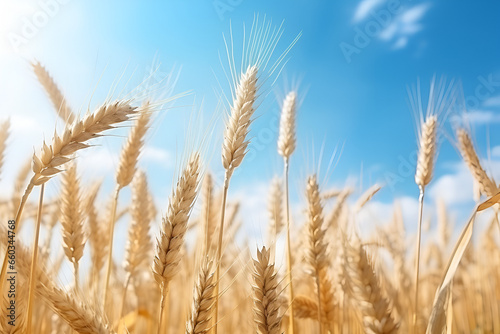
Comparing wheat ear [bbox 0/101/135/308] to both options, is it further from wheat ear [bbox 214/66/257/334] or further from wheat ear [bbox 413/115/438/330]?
wheat ear [bbox 413/115/438/330]

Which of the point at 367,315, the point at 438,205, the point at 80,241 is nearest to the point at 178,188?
the point at 80,241

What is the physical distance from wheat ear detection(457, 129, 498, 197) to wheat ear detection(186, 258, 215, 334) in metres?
1.56

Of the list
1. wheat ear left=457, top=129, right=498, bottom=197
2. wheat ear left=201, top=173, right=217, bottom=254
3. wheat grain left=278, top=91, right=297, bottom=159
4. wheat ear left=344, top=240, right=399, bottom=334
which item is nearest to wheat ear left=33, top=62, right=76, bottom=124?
wheat ear left=201, top=173, right=217, bottom=254

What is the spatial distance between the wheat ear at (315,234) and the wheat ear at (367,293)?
266mm

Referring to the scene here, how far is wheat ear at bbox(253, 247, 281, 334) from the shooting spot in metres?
1.43

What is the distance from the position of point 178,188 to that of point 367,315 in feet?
2.98

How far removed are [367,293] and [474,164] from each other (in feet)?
3.97

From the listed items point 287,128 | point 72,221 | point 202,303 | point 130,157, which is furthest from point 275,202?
point 202,303

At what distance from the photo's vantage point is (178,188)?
4.83 feet

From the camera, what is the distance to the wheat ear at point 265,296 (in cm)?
143

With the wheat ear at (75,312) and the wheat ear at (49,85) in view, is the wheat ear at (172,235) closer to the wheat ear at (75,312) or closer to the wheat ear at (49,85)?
the wheat ear at (75,312)

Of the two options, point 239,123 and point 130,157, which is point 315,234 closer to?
point 239,123

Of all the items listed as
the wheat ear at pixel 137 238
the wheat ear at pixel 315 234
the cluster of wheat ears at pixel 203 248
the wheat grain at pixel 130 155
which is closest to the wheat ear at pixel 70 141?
the cluster of wheat ears at pixel 203 248

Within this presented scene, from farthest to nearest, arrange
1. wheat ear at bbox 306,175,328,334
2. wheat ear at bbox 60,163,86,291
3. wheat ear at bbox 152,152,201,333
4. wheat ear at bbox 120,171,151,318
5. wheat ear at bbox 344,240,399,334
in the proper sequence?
wheat ear at bbox 120,171,151,318, wheat ear at bbox 306,175,328,334, wheat ear at bbox 60,163,86,291, wheat ear at bbox 344,240,399,334, wheat ear at bbox 152,152,201,333
